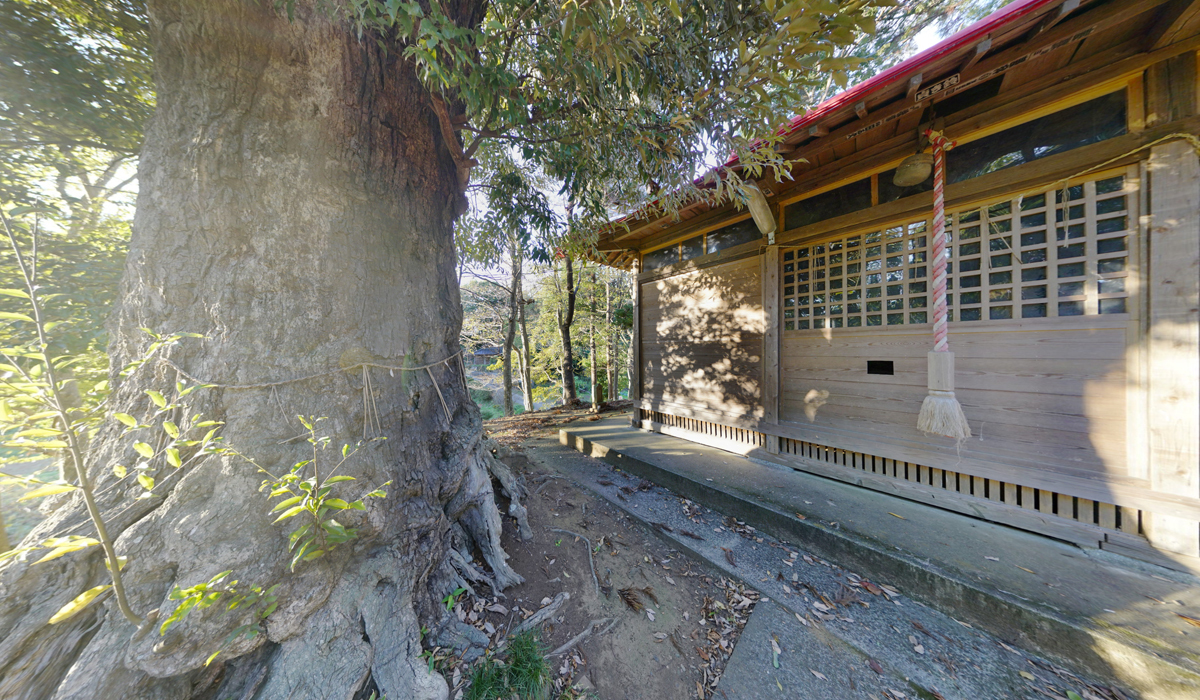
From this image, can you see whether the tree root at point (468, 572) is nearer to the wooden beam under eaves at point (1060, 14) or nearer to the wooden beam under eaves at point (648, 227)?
the wooden beam under eaves at point (648, 227)

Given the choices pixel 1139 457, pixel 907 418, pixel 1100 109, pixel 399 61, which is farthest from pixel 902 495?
pixel 399 61

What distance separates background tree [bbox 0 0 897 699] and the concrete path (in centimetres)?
248

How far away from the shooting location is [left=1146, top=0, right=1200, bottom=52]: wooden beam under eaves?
2.03 meters

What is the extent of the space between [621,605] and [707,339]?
136 inches

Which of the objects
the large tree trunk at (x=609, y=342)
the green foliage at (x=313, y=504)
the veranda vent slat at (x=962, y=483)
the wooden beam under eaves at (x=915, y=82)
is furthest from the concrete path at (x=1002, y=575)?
the large tree trunk at (x=609, y=342)

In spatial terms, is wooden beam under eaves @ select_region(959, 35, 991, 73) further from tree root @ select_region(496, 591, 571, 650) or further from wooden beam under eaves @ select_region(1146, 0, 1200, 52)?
tree root @ select_region(496, 591, 571, 650)

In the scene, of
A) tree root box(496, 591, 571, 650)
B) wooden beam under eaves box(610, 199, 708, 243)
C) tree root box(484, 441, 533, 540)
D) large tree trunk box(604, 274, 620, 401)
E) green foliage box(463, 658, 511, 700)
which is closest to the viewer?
green foliage box(463, 658, 511, 700)

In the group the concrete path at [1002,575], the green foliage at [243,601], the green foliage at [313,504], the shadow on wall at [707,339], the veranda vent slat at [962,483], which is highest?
the shadow on wall at [707,339]

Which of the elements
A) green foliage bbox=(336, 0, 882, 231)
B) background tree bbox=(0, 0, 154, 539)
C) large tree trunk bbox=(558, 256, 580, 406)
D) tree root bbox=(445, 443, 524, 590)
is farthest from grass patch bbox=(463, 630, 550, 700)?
large tree trunk bbox=(558, 256, 580, 406)

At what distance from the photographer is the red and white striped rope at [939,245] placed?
109 inches

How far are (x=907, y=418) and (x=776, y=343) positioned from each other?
1394 millimetres

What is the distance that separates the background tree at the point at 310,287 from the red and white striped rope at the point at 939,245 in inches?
70.1

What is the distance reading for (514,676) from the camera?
5.99 feet

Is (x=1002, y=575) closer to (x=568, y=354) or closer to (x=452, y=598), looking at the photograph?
(x=452, y=598)
